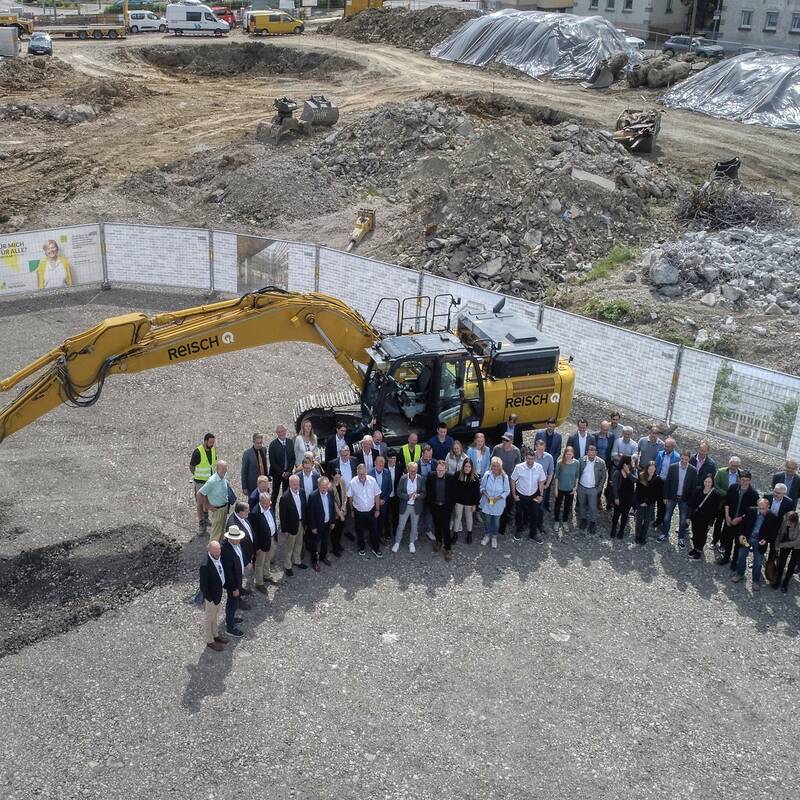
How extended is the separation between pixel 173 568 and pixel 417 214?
15.2 meters

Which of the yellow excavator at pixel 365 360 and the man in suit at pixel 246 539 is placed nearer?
the man in suit at pixel 246 539

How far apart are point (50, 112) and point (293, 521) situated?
3053 centimetres

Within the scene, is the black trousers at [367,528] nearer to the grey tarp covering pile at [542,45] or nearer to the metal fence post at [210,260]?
the metal fence post at [210,260]

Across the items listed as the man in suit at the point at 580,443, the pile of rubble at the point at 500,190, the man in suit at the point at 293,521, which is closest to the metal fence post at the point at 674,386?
the man in suit at the point at 580,443

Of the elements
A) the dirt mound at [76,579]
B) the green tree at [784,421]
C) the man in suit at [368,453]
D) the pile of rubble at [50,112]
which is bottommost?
the dirt mound at [76,579]

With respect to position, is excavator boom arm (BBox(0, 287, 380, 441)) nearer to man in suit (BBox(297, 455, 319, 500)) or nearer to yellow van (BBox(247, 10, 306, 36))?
man in suit (BBox(297, 455, 319, 500))

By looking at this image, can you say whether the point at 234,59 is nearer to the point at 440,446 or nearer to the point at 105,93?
the point at 105,93

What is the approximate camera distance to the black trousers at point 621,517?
12.5 metres

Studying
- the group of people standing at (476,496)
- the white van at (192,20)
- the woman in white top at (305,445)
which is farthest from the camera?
the white van at (192,20)

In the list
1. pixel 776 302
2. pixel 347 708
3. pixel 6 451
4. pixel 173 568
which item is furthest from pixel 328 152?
pixel 347 708

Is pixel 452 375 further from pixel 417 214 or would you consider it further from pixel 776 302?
pixel 417 214

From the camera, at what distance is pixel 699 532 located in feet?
39.7

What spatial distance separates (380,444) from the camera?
1232cm

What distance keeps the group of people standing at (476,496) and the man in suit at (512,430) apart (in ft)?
0.35
